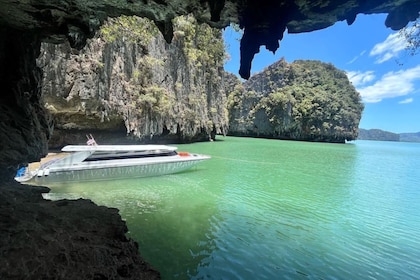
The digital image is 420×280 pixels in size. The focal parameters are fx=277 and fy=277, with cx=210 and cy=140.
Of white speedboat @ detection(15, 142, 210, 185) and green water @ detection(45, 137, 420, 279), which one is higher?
white speedboat @ detection(15, 142, 210, 185)

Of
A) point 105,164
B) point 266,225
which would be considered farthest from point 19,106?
point 105,164

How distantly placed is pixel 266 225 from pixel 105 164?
8.56 metres

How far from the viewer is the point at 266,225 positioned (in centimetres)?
830

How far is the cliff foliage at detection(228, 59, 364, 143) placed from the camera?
7275 centimetres

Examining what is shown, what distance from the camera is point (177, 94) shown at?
31.2 meters

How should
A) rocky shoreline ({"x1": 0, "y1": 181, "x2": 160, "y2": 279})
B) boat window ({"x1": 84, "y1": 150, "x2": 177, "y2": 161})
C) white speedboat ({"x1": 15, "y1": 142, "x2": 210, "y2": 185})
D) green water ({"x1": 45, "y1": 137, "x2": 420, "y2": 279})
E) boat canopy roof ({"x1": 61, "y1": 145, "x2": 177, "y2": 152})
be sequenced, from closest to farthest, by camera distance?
rocky shoreline ({"x1": 0, "y1": 181, "x2": 160, "y2": 279}), green water ({"x1": 45, "y1": 137, "x2": 420, "y2": 279}), white speedboat ({"x1": 15, "y1": 142, "x2": 210, "y2": 185}), boat canopy roof ({"x1": 61, "y1": 145, "x2": 177, "y2": 152}), boat window ({"x1": 84, "y1": 150, "x2": 177, "y2": 161})

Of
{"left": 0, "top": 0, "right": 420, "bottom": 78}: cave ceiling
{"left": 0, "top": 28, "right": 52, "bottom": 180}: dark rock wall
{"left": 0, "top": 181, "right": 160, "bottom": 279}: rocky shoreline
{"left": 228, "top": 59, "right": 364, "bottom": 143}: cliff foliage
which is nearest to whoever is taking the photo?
{"left": 0, "top": 181, "right": 160, "bottom": 279}: rocky shoreline

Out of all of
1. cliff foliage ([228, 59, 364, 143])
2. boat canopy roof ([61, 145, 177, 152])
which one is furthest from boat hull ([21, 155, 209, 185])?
cliff foliage ([228, 59, 364, 143])

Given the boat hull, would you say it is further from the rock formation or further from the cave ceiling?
the cave ceiling

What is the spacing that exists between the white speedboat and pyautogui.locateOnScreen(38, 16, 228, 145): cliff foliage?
4855mm

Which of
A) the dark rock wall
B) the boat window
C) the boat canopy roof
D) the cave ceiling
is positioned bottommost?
the boat window

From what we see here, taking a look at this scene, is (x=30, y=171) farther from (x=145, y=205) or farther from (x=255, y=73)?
(x=255, y=73)

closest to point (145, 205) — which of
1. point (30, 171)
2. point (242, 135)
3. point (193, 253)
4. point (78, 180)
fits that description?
point (193, 253)

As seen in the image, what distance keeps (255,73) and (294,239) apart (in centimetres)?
8612
